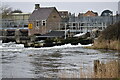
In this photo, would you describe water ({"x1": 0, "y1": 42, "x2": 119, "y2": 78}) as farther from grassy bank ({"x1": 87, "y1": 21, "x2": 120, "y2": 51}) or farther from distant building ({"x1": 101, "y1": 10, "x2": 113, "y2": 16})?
distant building ({"x1": 101, "y1": 10, "x2": 113, "y2": 16})

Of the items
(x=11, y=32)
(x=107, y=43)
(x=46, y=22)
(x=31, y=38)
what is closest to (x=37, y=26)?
(x=46, y=22)

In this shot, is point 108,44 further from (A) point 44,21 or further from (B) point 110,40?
(A) point 44,21

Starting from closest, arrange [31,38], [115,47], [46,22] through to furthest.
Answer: [115,47], [31,38], [46,22]

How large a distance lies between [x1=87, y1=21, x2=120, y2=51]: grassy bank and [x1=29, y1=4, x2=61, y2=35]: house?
25300mm

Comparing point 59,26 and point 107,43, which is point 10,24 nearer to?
point 59,26

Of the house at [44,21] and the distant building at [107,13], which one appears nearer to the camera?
the house at [44,21]

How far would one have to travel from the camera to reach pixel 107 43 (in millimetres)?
33781

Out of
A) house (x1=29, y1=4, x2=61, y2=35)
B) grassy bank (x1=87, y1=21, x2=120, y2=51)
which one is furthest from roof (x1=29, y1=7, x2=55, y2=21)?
grassy bank (x1=87, y1=21, x2=120, y2=51)

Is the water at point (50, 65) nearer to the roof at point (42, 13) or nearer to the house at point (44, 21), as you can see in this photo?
the house at point (44, 21)

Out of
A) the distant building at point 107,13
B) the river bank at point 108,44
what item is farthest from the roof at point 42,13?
the river bank at point 108,44

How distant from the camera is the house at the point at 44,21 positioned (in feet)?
203

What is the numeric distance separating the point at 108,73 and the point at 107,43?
76.9 ft

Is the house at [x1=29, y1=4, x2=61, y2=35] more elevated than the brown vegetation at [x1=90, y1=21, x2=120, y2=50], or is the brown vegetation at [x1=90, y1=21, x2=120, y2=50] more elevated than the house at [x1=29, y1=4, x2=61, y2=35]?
the house at [x1=29, y1=4, x2=61, y2=35]

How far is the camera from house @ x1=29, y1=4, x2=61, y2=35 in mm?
61812
